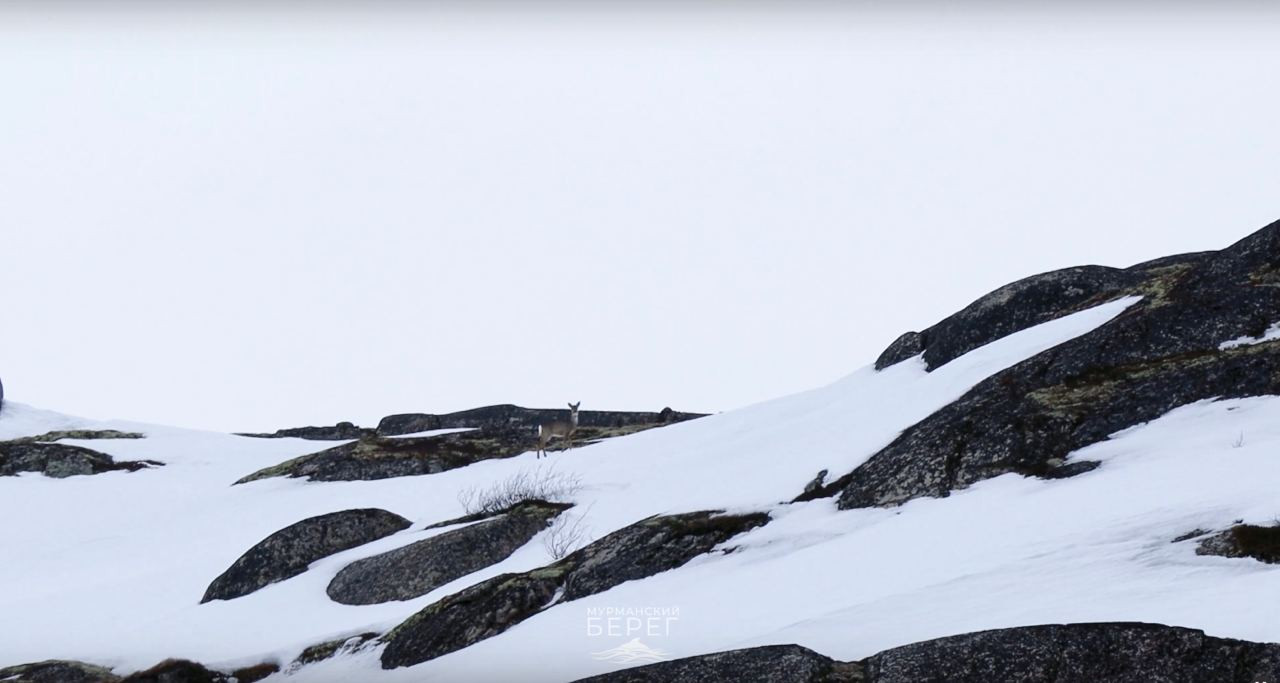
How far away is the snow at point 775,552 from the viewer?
1235cm

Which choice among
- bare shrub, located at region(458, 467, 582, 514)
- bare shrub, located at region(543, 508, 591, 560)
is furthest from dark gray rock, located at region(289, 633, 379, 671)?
bare shrub, located at region(458, 467, 582, 514)

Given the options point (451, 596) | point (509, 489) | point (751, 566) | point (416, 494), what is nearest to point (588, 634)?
point (751, 566)

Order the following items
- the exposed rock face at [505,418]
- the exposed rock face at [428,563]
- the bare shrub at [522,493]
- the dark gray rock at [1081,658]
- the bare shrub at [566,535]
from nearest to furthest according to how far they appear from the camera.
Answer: the dark gray rock at [1081,658] < the exposed rock face at [428,563] < the bare shrub at [566,535] < the bare shrub at [522,493] < the exposed rock face at [505,418]

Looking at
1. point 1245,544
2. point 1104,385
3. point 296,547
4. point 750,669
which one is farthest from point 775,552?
point 296,547

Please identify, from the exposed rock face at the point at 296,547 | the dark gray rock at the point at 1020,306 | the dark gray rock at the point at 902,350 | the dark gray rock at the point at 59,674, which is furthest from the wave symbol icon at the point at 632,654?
the dark gray rock at the point at 902,350

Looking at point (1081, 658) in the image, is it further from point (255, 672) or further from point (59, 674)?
point (59, 674)

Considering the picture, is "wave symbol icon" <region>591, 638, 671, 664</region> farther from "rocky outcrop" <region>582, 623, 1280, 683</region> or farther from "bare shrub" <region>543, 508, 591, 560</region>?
"bare shrub" <region>543, 508, 591, 560</region>

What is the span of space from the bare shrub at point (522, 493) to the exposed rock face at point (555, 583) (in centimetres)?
803

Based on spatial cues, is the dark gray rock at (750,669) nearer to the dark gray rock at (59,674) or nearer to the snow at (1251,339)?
the dark gray rock at (59,674)

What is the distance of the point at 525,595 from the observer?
18.4m

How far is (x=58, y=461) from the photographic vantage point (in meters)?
46.8

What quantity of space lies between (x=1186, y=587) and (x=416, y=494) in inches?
1042

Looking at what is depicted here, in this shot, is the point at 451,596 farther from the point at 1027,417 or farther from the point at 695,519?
the point at 1027,417

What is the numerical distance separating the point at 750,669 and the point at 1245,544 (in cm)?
548
